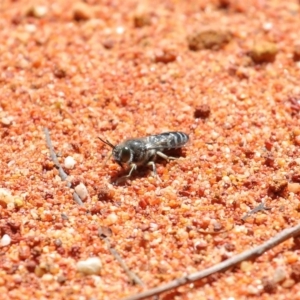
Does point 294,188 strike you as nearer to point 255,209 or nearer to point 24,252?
point 255,209

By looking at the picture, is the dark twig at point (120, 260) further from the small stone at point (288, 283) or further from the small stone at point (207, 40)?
the small stone at point (207, 40)

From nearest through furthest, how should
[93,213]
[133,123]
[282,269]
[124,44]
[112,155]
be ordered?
[282,269] < [93,213] < [112,155] < [133,123] < [124,44]

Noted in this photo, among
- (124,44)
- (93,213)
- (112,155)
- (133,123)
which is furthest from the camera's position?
(124,44)

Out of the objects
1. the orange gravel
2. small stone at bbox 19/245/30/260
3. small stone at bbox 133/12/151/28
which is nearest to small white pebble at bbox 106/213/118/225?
the orange gravel

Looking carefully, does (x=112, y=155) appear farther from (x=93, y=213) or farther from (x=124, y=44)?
(x=124, y=44)

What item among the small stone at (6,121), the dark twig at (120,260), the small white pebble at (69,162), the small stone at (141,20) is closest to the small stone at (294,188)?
the dark twig at (120,260)

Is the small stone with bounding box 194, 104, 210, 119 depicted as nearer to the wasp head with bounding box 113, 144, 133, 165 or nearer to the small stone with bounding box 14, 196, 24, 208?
the wasp head with bounding box 113, 144, 133, 165

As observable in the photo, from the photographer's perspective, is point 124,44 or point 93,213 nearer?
point 93,213

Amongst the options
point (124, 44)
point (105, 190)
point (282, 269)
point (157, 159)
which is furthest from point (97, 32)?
point (282, 269)
